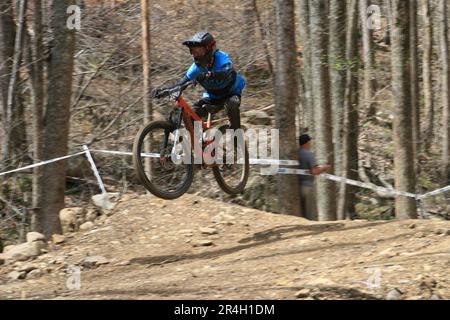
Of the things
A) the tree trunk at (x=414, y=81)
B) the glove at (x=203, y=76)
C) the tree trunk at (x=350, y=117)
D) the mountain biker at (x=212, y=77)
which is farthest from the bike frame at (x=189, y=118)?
the tree trunk at (x=414, y=81)

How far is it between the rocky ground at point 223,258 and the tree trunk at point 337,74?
3961 millimetres

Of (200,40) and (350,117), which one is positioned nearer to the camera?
(200,40)

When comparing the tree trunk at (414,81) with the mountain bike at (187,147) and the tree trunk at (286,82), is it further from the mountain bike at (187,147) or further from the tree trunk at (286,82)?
the mountain bike at (187,147)

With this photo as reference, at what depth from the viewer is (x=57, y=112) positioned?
397 inches

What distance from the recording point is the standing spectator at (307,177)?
10.5m

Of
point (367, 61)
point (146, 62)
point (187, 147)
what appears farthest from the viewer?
point (367, 61)

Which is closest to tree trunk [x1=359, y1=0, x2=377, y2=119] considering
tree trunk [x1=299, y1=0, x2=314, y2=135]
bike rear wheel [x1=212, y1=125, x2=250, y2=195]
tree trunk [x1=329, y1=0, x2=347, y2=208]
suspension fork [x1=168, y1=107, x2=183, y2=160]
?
tree trunk [x1=299, y1=0, x2=314, y2=135]

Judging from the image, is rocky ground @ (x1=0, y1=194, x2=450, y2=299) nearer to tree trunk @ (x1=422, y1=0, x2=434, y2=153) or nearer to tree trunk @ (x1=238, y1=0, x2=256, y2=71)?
tree trunk @ (x1=238, y1=0, x2=256, y2=71)

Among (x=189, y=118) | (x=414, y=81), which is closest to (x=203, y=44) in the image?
(x=189, y=118)

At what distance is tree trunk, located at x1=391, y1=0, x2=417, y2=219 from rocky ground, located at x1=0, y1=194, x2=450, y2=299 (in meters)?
1.72

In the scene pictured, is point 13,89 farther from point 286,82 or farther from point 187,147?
point 187,147

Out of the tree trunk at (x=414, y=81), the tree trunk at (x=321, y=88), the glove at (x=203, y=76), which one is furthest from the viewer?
the tree trunk at (x=414, y=81)

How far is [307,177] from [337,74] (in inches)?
117

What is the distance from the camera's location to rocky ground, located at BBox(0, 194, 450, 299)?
658 centimetres
